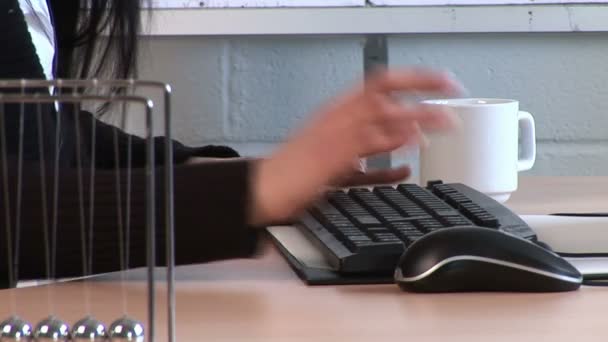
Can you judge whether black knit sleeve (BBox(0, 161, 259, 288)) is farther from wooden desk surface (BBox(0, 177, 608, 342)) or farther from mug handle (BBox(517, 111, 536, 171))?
mug handle (BBox(517, 111, 536, 171))

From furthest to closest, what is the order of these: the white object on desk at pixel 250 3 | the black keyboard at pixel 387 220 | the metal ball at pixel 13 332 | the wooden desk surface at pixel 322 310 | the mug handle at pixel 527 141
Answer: the white object on desk at pixel 250 3, the mug handle at pixel 527 141, the black keyboard at pixel 387 220, the wooden desk surface at pixel 322 310, the metal ball at pixel 13 332

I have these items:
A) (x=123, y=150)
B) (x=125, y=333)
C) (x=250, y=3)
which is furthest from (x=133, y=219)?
(x=250, y=3)

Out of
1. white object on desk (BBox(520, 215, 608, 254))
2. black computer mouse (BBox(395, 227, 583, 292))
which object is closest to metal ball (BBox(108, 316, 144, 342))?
black computer mouse (BBox(395, 227, 583, 292))

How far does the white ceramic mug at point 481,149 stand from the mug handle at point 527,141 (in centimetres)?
7

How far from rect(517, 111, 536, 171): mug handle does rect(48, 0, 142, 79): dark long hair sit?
0.39 meters

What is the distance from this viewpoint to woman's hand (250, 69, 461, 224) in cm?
58

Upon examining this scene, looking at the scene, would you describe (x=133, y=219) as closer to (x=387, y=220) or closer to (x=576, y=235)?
(x=387, y=220)

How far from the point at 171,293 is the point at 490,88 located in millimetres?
1141

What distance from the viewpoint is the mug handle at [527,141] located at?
97cm

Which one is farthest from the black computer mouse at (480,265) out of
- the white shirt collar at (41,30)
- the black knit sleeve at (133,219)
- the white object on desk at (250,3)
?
the white object on desk at (250,3)

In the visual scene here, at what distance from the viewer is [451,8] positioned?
137 cm

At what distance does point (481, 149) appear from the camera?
0.87 m

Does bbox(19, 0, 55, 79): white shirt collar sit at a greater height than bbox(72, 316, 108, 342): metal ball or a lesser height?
greater

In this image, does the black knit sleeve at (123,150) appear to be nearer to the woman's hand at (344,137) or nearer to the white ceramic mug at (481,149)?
the white ceramic mug at (481,149)
